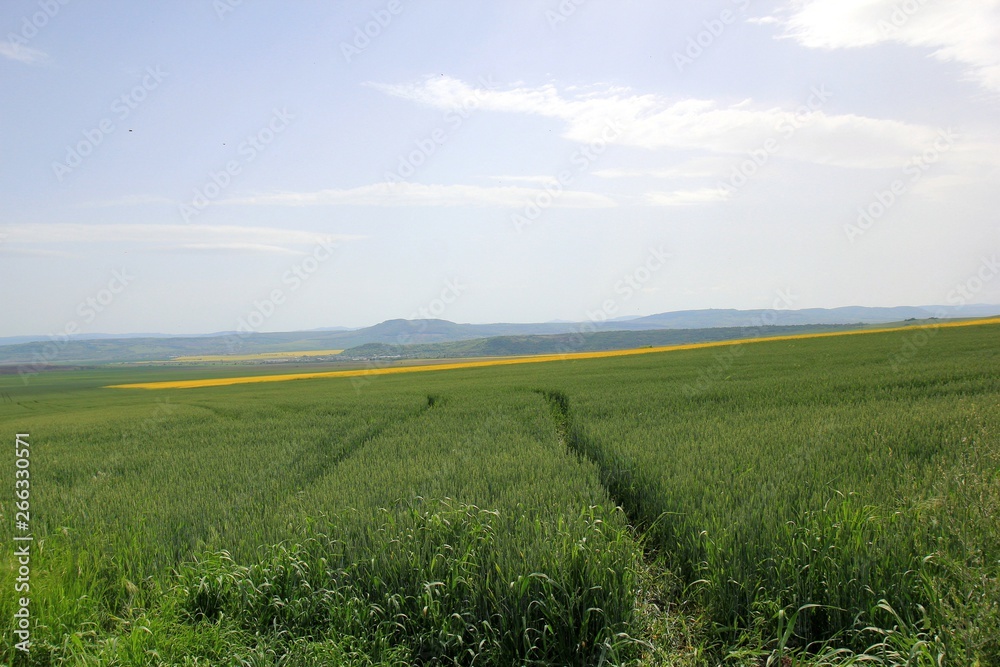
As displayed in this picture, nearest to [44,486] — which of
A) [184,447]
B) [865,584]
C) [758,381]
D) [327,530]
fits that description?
[184,447]

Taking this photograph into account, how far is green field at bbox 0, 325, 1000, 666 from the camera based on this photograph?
4.11 m

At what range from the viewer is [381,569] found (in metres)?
4.92

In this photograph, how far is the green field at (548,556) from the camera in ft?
13.5

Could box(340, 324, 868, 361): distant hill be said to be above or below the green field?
below

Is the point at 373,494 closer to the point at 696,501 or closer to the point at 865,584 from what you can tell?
the point at 696,501

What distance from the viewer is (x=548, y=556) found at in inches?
184

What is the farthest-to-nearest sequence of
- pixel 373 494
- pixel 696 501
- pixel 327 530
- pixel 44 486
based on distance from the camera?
1. pixel 44 486
2. pixel 373 494
3. pixel 696 501
4. pixel 327 530

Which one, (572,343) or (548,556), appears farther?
(572,343)

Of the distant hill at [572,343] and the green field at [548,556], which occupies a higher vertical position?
the green field at [548,556]

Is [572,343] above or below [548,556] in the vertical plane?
below

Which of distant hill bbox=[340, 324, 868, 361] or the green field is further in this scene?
distant hill bbox=[340, 324, 868, 361]

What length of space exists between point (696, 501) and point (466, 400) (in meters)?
13.8

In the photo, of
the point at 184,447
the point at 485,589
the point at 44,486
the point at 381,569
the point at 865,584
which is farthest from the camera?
the point at 184,447

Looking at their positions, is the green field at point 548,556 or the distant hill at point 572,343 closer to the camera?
the green field at point 548,556
